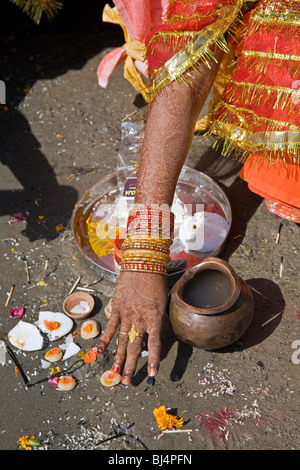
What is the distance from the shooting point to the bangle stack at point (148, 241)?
2.13 metres

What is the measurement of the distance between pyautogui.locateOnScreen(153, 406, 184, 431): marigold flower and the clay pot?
314mm

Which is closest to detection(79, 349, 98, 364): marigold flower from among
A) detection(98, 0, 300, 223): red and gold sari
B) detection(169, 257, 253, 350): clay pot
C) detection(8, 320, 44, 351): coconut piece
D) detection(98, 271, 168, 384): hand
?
detection(8, 320, 44, 351): coconut piece

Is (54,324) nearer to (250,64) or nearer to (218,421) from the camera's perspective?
(218,421)

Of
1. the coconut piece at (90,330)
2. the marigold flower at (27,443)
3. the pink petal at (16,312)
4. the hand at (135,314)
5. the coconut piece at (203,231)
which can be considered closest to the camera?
the hand at (135,314)

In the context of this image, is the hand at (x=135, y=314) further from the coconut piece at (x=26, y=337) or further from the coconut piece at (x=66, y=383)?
the coconut piece at (x=26, y=337)

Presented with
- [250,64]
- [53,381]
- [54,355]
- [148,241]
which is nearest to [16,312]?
[54,355]

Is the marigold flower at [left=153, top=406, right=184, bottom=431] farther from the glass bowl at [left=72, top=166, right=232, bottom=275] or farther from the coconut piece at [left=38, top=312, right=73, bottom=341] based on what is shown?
the glass bowl at [left=72, top=166, right=232, bottom=275]

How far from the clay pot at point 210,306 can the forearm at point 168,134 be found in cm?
38

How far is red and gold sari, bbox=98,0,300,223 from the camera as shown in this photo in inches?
84.3

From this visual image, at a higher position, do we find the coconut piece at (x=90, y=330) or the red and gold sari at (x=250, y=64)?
the red and gold sari at (x=250, y=64)

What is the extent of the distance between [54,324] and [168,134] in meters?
1.12

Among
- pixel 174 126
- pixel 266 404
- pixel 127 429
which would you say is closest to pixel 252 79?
pixel 174 126

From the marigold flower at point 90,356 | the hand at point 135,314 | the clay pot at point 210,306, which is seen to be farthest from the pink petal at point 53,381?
the clay pot at point 210,306

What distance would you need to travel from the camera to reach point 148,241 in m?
2.17
